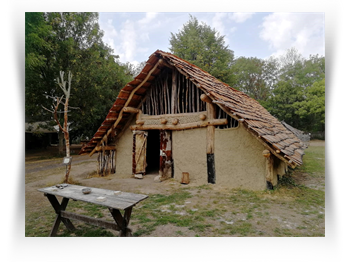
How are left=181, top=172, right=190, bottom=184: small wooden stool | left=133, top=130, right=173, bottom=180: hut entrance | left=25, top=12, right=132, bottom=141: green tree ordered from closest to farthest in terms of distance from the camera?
left=181, top=172, right=190, bottom=184: small wooden stool → left=133, top=130, right=173, bottom=180: hut entrance → left=25, top=12, right=132, bottom=141: green tree

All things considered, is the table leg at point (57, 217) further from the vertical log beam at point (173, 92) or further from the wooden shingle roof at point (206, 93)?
the vertical log beam at point (173, 92)

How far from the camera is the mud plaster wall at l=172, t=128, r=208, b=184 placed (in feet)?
24.0

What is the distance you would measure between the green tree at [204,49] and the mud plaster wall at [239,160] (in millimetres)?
15056

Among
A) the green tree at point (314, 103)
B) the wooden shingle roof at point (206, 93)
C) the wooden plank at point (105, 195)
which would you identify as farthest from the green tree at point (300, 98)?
the wooden plank at point (105, 195)

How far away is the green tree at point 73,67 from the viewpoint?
14.7 metres

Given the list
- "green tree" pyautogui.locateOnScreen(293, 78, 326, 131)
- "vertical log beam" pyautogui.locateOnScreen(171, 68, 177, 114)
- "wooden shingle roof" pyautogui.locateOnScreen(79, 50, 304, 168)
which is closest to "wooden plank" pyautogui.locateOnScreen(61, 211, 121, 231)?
"wooden shingle roof" pyautogui.locateOnScreen(79, 50, 304, 168)

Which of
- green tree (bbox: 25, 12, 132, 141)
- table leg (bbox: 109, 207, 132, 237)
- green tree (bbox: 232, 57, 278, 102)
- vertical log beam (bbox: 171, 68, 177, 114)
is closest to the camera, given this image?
table leg (bbox: 109, 207, 132, 237)

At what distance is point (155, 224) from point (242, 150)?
147 inches

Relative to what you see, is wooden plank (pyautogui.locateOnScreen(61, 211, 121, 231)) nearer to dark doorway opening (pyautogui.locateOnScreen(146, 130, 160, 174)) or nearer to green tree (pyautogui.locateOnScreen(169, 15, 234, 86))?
dark doorway opening (pyautogui.locateOnScreen(146, 130, 160, 174))

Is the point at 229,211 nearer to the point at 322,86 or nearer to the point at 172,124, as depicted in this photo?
the point at 172,124

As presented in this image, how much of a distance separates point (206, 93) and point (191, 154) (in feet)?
7.78

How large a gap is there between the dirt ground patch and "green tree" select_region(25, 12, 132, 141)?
10148 millimetres
